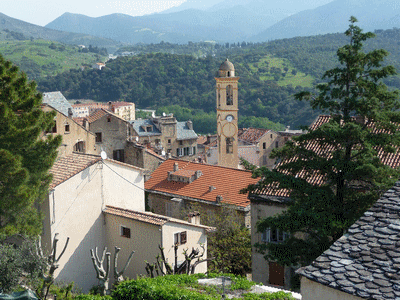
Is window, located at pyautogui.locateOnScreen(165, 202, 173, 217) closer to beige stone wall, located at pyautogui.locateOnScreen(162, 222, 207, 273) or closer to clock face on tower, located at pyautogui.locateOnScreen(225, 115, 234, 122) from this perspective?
beige stone wall, located at pyautogui.locateOnScreen(162, 222, 207, 273)

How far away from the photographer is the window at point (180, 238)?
2223 centimetres

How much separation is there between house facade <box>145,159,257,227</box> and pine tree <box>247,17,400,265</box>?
46.6ft

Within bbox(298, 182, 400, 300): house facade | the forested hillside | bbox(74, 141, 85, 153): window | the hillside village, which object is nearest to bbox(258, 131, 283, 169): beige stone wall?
the hillside village

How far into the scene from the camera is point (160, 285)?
41.9 feet

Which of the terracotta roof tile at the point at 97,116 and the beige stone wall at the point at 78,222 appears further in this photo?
the terracotta roof tile at the point at 97,116

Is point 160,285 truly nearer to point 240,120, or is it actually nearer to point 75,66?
point 240,120

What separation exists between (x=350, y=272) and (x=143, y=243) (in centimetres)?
1504

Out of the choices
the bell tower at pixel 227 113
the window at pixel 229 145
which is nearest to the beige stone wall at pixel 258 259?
the bell tower at pixel 227 113

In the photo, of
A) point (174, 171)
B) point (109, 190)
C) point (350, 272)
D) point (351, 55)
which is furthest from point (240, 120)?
point (350, 272)

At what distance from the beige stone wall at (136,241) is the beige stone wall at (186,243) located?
369 mm

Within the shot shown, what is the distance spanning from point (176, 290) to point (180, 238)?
33.8 ft

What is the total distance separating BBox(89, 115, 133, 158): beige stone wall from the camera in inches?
1699

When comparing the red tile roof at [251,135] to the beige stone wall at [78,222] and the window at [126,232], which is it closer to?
the beige stone wall at [78,222]

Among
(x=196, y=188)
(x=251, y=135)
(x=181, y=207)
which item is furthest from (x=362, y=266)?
(x=251, y=135)
